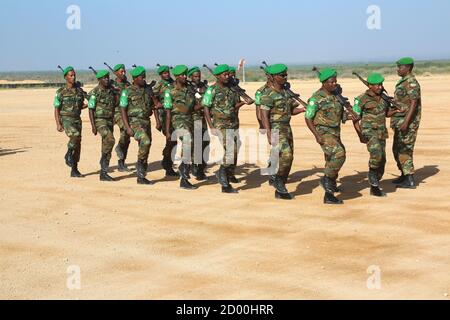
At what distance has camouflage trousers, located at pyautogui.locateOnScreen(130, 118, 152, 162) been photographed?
11523mm

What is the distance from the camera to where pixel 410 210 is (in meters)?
9.36

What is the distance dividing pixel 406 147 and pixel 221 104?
300 cm

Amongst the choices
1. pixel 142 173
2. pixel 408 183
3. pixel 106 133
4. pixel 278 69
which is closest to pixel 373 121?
pixel 408 183

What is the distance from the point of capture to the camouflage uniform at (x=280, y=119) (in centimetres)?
1009

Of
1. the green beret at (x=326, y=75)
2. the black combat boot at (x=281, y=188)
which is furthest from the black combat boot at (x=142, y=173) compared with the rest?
the green beret at (x=326, y=75)

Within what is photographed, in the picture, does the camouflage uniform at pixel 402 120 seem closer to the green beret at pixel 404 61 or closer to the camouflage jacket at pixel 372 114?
the green beret at pixel 404 61

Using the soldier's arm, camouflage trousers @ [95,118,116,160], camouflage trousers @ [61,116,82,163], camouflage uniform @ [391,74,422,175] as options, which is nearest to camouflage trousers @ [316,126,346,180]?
camouflage uniform @ [391,74,422,175]

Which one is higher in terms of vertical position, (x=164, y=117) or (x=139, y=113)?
(x=139, y=113)

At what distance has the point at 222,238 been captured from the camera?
27.0ft

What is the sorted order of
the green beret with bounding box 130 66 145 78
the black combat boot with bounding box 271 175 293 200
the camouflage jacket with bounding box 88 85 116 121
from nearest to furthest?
the black combat boot with bounding box 271 175 293 200 → the green beret with bounding box 130 66 145 78 → the camouflage jacket with bounding box 88 85 116 121

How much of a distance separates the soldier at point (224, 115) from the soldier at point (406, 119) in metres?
2.56

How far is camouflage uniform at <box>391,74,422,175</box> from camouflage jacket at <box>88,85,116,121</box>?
4.91 m

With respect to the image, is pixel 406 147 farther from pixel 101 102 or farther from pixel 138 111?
pixel 101 102

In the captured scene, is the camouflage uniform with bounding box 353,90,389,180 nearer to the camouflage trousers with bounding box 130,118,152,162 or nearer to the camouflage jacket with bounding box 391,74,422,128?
the camouflage jacket with bounding box 391,74,422,128
